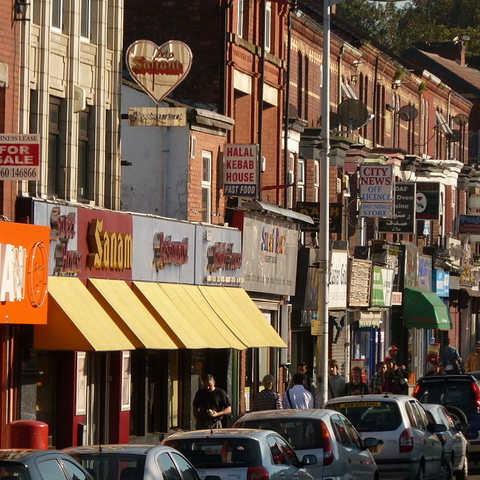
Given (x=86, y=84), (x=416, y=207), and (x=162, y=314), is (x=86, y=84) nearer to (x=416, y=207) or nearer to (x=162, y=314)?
(x=162, y=314)

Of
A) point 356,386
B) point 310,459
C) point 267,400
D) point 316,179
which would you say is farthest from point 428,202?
point 310,459

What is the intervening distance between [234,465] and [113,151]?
1227 cm

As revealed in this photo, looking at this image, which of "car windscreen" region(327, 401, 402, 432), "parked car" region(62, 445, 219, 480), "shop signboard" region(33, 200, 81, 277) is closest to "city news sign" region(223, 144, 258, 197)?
Answer: "shop signboard" region(33, 200, 81, 277)

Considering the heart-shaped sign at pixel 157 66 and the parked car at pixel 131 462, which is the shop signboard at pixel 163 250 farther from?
the parked car at pixel 131 462

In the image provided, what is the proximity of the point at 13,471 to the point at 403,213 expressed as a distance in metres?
35.6

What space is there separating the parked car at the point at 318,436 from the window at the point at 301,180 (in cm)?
2120

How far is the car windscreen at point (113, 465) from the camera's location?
13438 mm

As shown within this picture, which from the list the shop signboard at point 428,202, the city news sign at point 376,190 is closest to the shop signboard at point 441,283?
the shop signboard at point 428,202

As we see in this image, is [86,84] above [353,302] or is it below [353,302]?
above

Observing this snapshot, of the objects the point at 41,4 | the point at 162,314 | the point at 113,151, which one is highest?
the point at 41,4

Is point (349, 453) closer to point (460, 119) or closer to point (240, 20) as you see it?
point (240, 20)

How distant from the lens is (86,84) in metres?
26.4

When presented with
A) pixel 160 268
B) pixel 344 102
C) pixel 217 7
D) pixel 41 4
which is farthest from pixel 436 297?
pixel 41 4

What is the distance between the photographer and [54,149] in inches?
991
